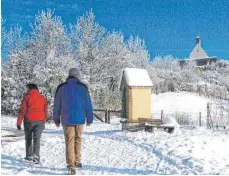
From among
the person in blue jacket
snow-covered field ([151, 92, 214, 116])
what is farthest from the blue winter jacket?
snow-covered field ([151, 92, 214, 116])

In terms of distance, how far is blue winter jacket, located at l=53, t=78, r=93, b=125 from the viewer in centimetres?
827

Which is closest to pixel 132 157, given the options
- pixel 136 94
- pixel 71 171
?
pixel 71 171

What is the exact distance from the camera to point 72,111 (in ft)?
27.1

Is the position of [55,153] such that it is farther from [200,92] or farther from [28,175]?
[200,92]

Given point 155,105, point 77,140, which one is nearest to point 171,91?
point 155,105

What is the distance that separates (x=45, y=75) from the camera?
30469 mm

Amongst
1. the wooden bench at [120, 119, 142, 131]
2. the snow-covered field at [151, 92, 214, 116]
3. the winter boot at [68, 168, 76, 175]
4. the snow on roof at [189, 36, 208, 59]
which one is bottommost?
the winter boot at [68, 168, 76, 175]

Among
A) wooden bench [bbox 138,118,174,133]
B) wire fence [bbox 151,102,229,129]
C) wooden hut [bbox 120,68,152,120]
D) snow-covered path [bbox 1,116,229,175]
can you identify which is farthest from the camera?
wire fence [bbox 151,102,229,129]

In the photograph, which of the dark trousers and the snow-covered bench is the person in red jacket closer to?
the dark trousers

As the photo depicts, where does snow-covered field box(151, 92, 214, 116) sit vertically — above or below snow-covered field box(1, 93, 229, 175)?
above

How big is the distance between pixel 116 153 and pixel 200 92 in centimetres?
4281

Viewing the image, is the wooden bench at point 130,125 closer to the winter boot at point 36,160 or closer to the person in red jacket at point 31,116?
the person in red jacket at point 31,116

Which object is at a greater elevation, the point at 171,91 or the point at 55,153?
the point at 171,91

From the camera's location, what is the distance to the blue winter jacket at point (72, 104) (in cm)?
827
